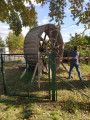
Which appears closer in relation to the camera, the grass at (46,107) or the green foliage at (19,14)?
the grass at (46,107)

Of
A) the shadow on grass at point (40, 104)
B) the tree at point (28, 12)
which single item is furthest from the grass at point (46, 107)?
the tree at point (28, 12)

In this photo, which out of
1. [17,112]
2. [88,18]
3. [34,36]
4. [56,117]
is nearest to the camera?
[56,117]

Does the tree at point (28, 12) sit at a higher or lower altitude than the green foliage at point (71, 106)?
higher

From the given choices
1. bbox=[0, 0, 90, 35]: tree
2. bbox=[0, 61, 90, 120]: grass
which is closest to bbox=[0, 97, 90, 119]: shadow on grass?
bbox=[0, 61, 90, 120]: grass

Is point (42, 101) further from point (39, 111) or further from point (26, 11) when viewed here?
point (26, 11)

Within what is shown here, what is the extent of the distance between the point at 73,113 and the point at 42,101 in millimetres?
1160

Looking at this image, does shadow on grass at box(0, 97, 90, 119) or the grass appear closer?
the grass

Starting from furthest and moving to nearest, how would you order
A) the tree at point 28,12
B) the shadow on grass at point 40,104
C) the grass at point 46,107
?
the tree at point 28,12
the shadow on grass at point 40,104
the grass at point 46,107

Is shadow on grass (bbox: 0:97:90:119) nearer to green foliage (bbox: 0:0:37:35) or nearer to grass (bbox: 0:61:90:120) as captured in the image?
grass (bbox: 0:61:90:120)

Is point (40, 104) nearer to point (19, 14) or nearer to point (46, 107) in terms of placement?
point (46, 107)

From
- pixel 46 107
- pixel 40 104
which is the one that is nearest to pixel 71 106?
pixel 46 107

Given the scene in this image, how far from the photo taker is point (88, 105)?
3.38 metres

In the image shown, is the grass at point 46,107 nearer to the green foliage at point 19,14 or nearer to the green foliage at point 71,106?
the green foliage at point 71,106

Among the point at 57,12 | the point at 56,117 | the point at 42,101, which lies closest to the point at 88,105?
the point at 56,117
